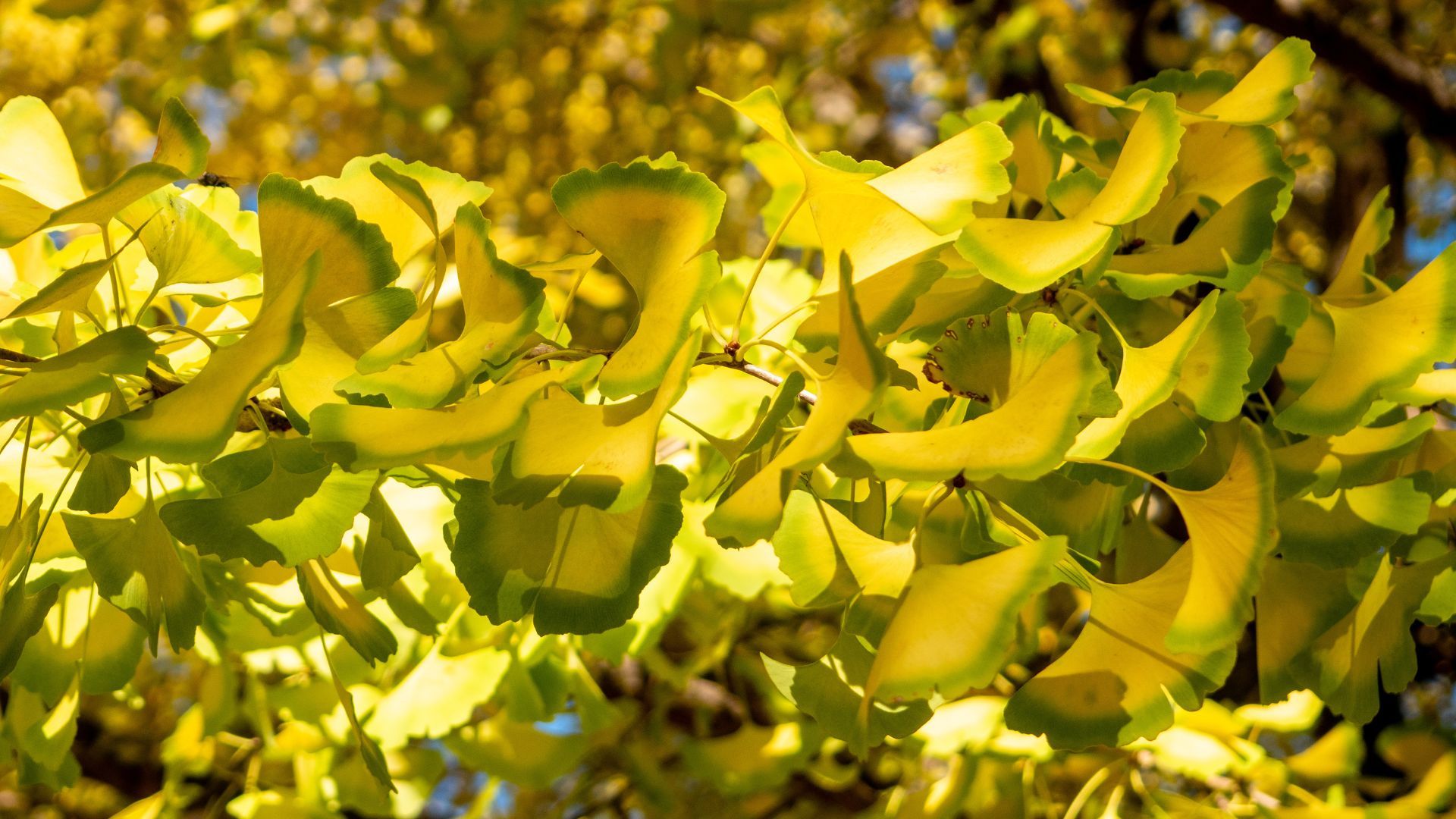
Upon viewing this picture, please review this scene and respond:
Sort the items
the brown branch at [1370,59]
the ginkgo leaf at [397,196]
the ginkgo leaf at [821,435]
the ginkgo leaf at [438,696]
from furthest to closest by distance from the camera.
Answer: the brown branch at [1370,59] → the ginkgo leaf at [438,696] → the ginkgo leaf at [397,196] → the ginkgo leaf at [821,435]

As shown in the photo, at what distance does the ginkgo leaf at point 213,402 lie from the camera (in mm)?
271

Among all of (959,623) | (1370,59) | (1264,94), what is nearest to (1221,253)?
(1264,94)

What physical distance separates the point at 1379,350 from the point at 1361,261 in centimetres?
10

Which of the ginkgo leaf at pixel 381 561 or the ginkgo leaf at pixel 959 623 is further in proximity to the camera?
the ginkgo leaf at pixel 381 561

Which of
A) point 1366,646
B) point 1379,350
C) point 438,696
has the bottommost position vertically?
point 438,696

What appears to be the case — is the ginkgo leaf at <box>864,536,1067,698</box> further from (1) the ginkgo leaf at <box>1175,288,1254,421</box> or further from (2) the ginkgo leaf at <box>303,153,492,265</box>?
(2) the ginkgo leaf at <box>303,153,492,265</box>

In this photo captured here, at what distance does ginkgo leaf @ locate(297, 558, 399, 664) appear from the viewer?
377mm

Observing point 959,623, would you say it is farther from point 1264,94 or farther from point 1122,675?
point 1264,94

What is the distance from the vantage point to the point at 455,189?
37 centimetres

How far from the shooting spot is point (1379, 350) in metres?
0.37

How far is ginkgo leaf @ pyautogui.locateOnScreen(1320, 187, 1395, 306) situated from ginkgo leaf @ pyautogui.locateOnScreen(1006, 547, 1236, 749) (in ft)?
0.53

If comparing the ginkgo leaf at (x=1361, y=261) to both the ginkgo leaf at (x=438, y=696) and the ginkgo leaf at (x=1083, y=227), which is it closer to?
the ginkgo leaf at (x=1083, y=227)

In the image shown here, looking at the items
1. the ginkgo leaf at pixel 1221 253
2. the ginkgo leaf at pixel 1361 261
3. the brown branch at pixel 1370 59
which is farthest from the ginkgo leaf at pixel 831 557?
the brown branch at pixel 1370 59

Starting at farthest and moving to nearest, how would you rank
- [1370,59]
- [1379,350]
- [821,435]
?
[1370,59]
[1379,350]
[821,435]
